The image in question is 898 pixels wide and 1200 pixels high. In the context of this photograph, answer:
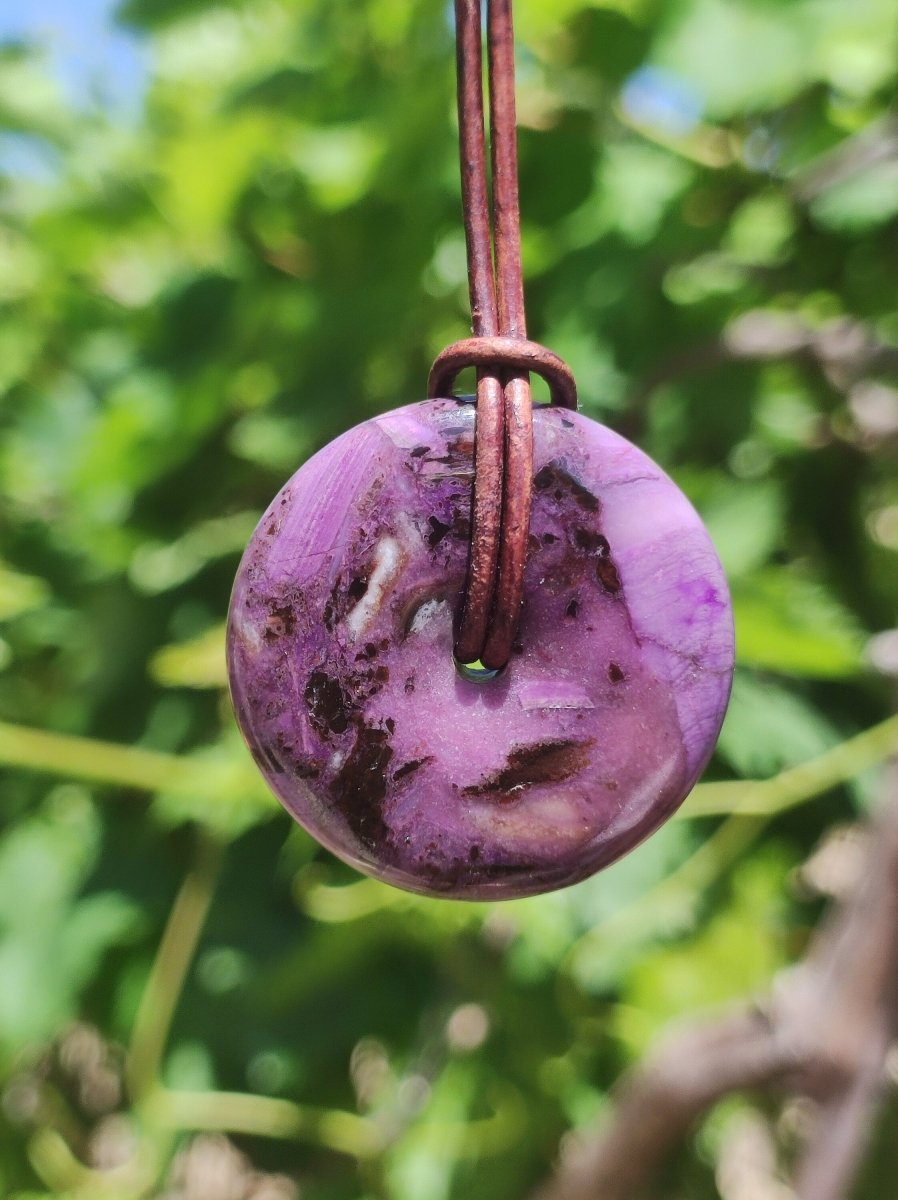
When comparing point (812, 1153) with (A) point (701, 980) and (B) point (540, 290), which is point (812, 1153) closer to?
(A) point (701, 980)

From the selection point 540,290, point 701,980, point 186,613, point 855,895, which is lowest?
point 701,980

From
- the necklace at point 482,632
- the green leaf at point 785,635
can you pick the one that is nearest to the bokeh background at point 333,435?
the green leaf at point 785,635

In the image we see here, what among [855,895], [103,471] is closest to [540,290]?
[103,471]

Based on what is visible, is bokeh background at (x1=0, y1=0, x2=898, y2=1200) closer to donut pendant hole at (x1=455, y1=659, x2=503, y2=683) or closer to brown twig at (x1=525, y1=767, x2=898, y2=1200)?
brown twig at (x1=525, y1=767, x2=898, y2=1200)

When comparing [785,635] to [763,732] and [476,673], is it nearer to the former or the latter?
[763,732]

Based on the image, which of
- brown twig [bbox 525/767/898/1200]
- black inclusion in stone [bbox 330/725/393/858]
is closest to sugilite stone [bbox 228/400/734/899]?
black inclusion in stone [bbox 330/725/393/858]

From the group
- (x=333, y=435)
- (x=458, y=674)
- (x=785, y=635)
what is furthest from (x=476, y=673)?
(x=333, y=435)

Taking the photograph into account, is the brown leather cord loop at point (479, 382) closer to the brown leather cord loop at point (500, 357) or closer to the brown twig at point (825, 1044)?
the brown leather cord loop at point (500, 357)
